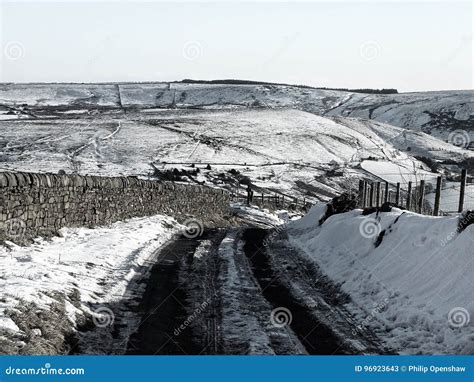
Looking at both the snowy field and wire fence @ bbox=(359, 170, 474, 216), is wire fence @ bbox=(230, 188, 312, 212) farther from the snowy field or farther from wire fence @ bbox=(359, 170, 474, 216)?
the snowy field

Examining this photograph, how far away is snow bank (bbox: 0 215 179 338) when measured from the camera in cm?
919

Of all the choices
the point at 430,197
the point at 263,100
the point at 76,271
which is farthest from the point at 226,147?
the point at 263,100

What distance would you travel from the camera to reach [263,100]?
555ft

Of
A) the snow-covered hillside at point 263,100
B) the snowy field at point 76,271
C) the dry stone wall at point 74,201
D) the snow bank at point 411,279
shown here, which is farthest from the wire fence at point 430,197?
the snow-covered hillside at point 263,100

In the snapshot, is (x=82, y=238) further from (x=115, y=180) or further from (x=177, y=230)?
(x=177, y=230)

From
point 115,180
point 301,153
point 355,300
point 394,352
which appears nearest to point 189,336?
point 394,352

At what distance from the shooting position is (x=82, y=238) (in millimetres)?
15656

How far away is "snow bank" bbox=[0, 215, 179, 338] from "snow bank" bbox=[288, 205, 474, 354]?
4.23 m

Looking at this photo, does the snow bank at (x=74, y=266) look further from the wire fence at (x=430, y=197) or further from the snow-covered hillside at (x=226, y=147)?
the snow-covered hillside at (x=226, y=147)

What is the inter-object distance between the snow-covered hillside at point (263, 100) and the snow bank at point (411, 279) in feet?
386

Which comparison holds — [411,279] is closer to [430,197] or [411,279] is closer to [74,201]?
[74,201]

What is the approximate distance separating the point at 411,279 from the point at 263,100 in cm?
16035

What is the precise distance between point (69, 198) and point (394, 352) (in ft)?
33.8

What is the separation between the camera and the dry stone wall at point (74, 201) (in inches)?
A: 499
